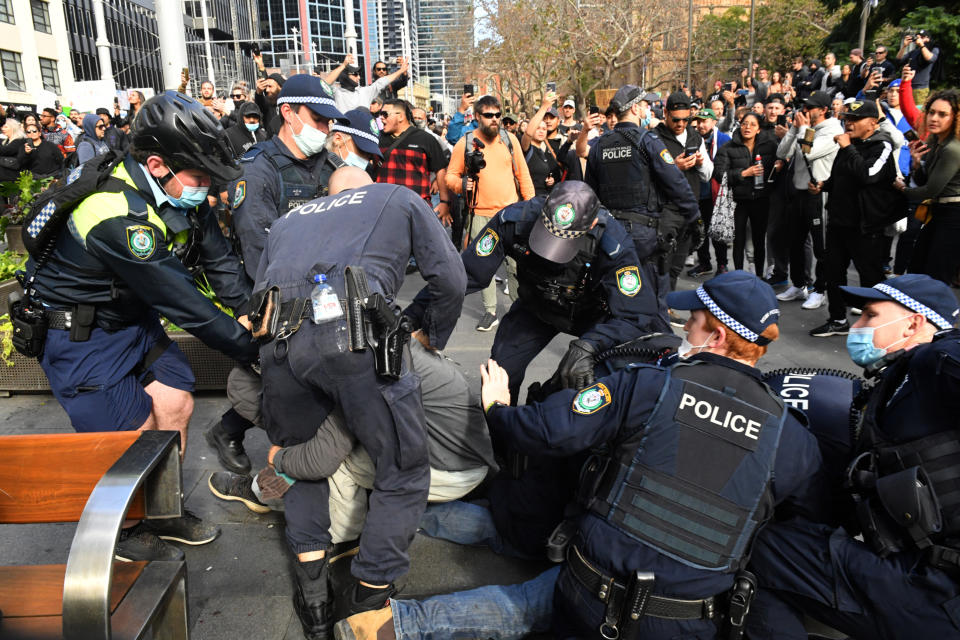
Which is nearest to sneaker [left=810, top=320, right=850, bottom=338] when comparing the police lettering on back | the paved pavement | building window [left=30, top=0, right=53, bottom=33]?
the paved pavement

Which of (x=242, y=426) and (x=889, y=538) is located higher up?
(x=889, y=538)

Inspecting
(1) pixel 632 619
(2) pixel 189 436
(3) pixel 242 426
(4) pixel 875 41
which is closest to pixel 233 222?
(3) pixel 242 426

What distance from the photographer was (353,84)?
9039 millimetres

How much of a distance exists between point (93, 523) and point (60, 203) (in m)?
1.62

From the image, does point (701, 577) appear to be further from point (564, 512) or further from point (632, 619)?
point (564, 512)

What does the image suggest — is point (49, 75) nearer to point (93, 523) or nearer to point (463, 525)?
point (463, 525)

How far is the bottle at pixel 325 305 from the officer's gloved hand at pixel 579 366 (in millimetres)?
1037

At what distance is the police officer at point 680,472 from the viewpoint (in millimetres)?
1913

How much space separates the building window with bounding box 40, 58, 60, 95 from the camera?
37.2 metres

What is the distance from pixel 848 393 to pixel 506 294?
4.87m

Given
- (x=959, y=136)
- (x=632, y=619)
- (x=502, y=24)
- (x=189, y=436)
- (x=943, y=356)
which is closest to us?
(x=943, y=356)

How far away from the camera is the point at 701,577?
1967 millimetres

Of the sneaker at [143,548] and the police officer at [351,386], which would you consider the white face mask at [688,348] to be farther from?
Result: the sneaker at [143,548]

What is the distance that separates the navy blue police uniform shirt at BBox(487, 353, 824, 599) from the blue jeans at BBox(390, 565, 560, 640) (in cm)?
45
